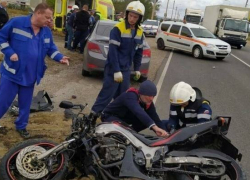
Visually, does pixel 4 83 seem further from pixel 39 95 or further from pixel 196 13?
pixel 196 13

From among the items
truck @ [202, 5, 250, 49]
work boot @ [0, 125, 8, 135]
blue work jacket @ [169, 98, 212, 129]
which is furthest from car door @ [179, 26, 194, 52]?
work boot @ [0, 125, 8, 135]

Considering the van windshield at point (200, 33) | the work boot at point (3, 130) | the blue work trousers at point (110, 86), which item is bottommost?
the van windshield at point (200, 33)

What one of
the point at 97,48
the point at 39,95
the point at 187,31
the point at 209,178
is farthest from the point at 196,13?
the point at 209,178

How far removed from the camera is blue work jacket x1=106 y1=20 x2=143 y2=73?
506 centimetres

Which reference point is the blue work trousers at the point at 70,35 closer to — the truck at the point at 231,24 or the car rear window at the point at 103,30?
the car rear window at the point at 103,30

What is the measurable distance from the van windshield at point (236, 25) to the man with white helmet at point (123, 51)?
21.7 meters

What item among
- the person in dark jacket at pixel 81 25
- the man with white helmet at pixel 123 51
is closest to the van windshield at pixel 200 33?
the person in dark jacket at pixel 81 25

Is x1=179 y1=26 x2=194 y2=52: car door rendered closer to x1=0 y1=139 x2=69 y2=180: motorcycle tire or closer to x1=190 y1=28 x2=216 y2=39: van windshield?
x1=190 y1=28 x2=216 y2=39: van windshield

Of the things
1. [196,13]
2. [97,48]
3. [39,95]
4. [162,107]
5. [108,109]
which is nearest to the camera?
[108,109]

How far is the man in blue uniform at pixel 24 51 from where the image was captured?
4203mm

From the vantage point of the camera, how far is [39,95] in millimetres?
6371

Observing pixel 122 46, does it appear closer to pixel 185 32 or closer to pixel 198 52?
pixel 198 52

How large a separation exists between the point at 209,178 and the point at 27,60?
2.51m

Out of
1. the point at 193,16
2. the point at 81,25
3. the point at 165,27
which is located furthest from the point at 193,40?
the point at 193,16
